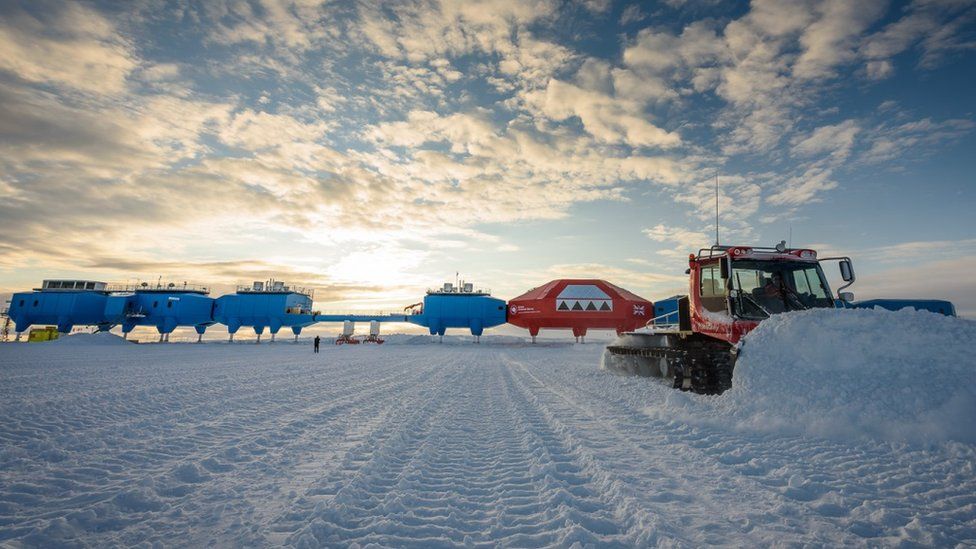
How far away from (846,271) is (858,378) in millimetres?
3932

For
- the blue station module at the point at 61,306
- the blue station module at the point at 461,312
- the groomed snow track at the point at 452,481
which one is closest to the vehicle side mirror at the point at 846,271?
the groomed snow track at the point at 452,481

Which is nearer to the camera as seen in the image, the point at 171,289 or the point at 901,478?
the point at 901,478

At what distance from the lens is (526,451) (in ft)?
16.1

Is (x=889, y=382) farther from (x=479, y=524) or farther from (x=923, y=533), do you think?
(x=479, y=524)

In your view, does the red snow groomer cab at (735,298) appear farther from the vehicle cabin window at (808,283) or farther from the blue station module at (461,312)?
the blue station module at (461,312)

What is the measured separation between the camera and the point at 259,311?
52.8 meters

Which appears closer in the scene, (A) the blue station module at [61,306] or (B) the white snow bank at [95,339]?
(B) the white snow bank at [95,339]

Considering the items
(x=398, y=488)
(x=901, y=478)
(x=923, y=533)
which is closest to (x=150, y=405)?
(x=398, y=488)

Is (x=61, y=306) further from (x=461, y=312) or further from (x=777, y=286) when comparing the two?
(x=777, y=286)

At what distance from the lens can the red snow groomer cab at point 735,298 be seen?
848 centimetres

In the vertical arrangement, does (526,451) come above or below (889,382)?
below

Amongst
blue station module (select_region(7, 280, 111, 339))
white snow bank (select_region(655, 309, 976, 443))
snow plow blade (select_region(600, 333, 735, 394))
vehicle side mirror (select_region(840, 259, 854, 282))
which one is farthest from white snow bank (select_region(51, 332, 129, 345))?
vehicle side mirror (select_region(840, 259, 854, 282))

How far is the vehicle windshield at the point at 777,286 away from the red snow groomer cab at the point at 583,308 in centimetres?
3617

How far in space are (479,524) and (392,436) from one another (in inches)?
111
